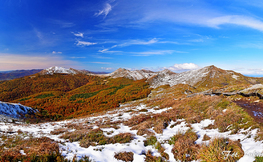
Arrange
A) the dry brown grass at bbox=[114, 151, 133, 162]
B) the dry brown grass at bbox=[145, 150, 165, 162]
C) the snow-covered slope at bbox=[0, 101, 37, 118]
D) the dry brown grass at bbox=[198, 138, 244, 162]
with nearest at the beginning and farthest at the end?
the dry brown grass at bbox=[198, 138, 244, 162]
the dry brown grass at bbox=[145, 150, 165, 162]
the dry brown grass at bbox=[114, 151, 133, 162]
the snow-covered slope at bbox=[0, 101, 37, 118]

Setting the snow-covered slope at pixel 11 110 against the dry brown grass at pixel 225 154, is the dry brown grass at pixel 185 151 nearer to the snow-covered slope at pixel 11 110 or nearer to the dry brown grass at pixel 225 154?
the dry brown grass at pixel 225 154

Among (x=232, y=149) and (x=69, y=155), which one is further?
(x=69, y=155)

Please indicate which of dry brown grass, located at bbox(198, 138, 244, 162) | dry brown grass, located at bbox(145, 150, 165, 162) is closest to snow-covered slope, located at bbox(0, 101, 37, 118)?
dry brown grass, located at bbox(145, 150, 165, 162)

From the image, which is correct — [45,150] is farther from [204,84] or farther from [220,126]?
[204,84]

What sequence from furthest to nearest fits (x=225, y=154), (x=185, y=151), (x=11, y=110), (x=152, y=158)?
1. (x=11, y=110)
2. (x=152, y=158)
3. (x=185, y=151)
4. (x=225, y=154)

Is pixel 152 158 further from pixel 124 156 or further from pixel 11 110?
pixel 11 110

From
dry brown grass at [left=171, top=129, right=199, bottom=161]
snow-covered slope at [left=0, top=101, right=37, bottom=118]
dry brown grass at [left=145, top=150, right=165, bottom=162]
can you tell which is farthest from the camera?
snow-covered slope at [left=0, top=101, right=37, bottom=118]

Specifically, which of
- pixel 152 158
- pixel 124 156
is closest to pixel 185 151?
pixel 152 158

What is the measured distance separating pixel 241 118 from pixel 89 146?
13.2 metres

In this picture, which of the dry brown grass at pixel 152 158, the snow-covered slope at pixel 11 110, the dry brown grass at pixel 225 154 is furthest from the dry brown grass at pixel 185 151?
the snow-covered slope at pixel 11 110

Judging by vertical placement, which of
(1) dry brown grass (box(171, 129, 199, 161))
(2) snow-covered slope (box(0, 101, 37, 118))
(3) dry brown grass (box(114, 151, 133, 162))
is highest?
(1) dry brown grass (box(171, 129, 199, 161))

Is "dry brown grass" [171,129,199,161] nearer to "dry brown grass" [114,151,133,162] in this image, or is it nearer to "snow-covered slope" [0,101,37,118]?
"dry brown grass" [114,151,133,162]

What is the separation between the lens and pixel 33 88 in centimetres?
19588

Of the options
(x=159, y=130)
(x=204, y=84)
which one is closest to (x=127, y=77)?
(x=204, y=84)
